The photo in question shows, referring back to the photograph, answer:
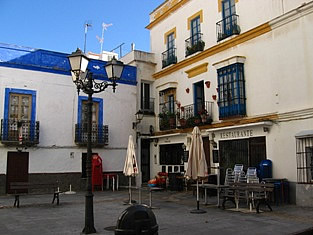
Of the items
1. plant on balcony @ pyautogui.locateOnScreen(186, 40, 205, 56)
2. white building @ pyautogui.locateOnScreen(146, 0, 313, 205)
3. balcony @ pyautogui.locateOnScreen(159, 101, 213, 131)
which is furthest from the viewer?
plant on balcony @ pyautogui.locateOnScreen(186, 40, 205, 56)

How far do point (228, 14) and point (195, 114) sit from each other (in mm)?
4641

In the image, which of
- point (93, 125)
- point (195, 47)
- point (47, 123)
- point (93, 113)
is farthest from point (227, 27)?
point (47, 123)

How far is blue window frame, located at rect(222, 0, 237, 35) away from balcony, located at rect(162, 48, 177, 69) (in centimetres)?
385

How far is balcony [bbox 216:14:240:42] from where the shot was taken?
13977 mm

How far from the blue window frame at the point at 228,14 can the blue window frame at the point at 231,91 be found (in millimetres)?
1682

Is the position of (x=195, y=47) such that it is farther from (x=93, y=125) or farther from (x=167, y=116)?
(x=93, y=125)

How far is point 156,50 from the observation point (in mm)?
19625

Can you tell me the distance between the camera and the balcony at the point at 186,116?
1500 cm

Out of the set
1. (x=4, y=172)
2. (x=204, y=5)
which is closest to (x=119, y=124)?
(x=4, y=172)

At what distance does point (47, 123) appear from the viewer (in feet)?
52.6

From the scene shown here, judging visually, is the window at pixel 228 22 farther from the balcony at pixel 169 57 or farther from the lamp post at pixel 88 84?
the lamp post at pixel 88 84

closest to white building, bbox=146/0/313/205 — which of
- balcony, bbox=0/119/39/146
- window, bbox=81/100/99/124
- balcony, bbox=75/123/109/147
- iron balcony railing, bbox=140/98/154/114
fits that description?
iron balcony railing, bbox=140/98/154/114

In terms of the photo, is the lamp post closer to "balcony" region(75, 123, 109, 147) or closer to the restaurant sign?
the restaurant sign

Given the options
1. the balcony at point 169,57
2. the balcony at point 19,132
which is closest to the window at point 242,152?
the balcony at point 169,57
